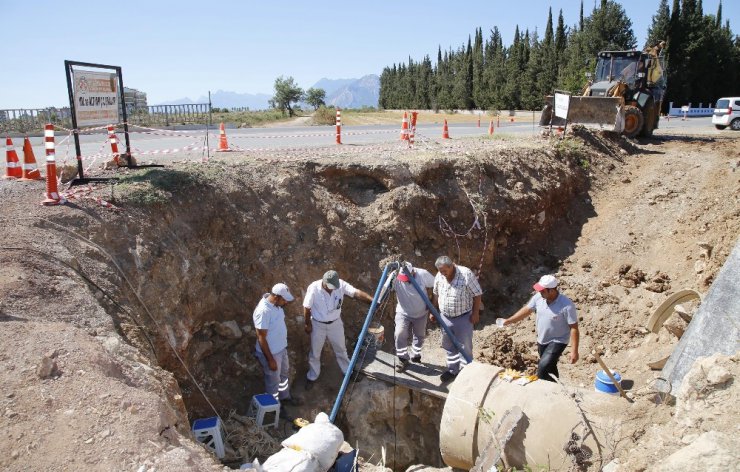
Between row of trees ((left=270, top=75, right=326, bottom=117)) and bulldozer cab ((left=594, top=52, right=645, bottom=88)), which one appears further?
row of trees ((left=270, top=75, right=326, bottom=117))

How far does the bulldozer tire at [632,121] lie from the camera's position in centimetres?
1620

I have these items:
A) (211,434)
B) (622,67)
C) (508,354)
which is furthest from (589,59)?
(211,434)

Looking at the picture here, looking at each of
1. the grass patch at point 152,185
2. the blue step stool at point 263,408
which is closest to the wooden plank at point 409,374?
the blue step stool at point 263,408

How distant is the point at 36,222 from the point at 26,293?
1.65 meters

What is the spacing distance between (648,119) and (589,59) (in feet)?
78.4

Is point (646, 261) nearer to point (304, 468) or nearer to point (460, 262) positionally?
point (460, 262)

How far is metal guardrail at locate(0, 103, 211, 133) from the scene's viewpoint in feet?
65.4

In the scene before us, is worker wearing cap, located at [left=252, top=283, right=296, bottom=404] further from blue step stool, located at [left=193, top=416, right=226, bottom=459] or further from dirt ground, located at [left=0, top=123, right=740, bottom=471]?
blue step stool, located at [left=193, top=416, right=226, bottom=459]

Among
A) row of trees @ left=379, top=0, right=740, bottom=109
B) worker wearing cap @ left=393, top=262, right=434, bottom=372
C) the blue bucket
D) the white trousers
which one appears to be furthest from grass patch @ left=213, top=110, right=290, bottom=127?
the blue bucket

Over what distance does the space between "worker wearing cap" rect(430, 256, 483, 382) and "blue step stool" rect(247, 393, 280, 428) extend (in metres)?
2.37

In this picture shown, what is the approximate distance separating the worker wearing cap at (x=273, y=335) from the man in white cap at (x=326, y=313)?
0.47m

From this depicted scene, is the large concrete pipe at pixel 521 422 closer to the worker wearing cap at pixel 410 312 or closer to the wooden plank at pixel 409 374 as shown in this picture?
the wooden plank at pixel 409 374

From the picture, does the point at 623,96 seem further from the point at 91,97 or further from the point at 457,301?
the point at 91,97

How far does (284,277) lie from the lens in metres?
8.60
